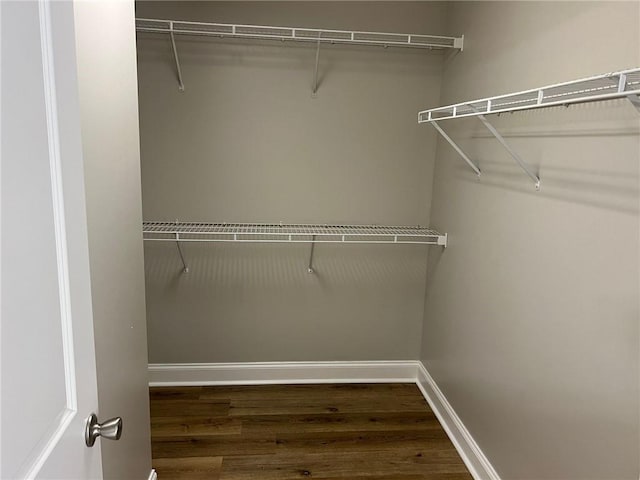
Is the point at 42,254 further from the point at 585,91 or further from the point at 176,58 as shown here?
the point at 176,58

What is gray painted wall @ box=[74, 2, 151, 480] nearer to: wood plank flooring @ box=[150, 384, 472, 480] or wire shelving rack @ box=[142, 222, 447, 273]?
wood plank flooring @ box=[150, 384, 472, 480]

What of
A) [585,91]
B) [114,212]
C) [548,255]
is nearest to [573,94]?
[585,91]

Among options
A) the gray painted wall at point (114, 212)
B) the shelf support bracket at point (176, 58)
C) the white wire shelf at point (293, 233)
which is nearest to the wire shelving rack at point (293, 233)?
the white wire shelf at point (293, 233)

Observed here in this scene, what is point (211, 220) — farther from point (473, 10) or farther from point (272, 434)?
point (473, 10)

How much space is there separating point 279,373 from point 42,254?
224 cm

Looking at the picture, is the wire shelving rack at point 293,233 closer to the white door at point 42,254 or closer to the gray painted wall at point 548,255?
the gray painted wall at point 548,255

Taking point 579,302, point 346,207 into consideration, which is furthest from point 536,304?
point 346,207

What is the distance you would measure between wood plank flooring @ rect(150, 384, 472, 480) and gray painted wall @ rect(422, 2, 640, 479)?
1.00 ft

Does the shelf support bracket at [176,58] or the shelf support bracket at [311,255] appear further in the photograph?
the shelf support bracket at [311,255]

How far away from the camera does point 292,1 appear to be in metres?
2.36

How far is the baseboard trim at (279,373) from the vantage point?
106 inches

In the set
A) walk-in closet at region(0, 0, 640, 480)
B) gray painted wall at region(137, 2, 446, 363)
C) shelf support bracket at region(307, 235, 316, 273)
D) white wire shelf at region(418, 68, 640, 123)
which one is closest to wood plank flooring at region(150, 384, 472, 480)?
walk-in closet at region(0, 0, 640, 480)

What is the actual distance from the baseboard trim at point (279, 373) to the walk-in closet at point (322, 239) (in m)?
0.01

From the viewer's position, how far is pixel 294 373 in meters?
2.76
